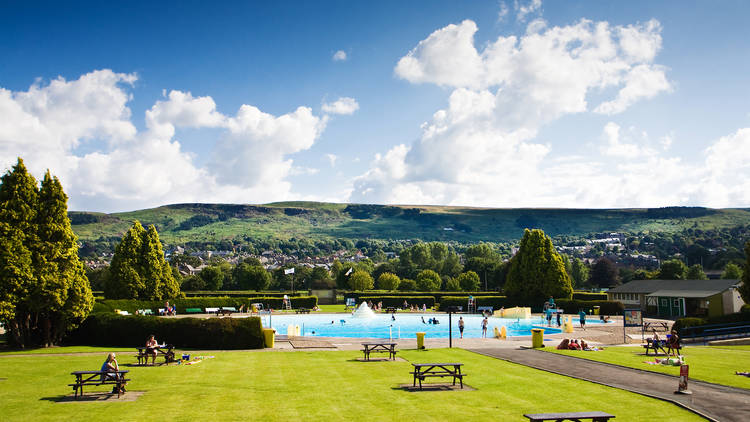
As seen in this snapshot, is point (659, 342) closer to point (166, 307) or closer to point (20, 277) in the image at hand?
point (20, 277)

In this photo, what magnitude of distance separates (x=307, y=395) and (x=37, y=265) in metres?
19.4

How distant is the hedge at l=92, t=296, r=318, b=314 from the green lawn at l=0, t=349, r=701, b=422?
21.6m

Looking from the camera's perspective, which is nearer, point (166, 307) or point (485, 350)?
point (485, 350)

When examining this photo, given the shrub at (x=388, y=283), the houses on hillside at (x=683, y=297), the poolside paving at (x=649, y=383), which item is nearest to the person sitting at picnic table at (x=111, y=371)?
the poolside paving at (x=649, y=383)

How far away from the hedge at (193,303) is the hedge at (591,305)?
30965 mm

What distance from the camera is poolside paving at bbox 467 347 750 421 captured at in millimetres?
13867

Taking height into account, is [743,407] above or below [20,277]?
below

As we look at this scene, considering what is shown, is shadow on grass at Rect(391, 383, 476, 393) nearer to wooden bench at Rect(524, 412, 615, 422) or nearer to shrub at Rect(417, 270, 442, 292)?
wooden bench at Rect(524, 412, 615, 422)

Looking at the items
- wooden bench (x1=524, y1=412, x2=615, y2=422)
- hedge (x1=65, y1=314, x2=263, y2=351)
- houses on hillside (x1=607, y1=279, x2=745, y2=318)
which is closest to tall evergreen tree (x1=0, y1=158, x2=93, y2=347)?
hedge (x1=65, y1=314, x2=263, y2=351)

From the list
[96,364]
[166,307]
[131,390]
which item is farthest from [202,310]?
[131,390]

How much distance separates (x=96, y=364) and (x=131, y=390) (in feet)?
22.4

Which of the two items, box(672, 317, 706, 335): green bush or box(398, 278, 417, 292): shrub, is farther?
box(398, 278, 417, 292): shrub

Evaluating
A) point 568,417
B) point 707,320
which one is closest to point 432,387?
point 568,417

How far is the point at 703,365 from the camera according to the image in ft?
70.9
